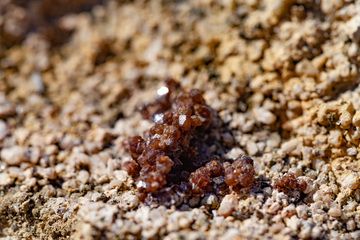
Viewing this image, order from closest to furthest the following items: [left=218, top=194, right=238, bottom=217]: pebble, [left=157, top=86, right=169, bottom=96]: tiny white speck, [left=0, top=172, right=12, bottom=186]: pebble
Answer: [left=218, top=194, right=238, bottom=217]: pebble
[left=0, top=172, right=12, bottom=186]: pebble
[left=157, top=86, right=169, bottom=96]: tiny white speck

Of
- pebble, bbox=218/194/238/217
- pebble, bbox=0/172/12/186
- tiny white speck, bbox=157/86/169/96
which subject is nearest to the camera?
pebble, bbox=218/194/238/217

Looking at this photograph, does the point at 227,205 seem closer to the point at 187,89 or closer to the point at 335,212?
the point at 335,212

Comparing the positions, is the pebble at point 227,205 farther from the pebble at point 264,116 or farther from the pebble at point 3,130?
the pebble at point 3,130

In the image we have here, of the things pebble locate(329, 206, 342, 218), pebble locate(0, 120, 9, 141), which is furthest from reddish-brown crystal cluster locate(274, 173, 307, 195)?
pebble locate(0, 120, 9, 141)

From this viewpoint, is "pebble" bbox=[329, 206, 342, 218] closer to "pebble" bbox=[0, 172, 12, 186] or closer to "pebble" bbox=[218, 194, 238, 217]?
"pebble" bbox=[218, 194, 238, 217]

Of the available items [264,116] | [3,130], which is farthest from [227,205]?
[3,130]

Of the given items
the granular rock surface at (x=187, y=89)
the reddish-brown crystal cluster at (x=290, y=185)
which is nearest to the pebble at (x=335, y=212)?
the granular rock surface at (x=187, y=89)
